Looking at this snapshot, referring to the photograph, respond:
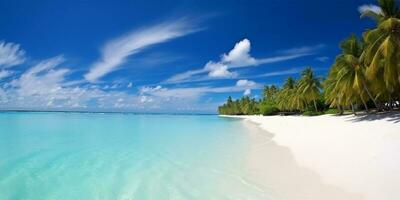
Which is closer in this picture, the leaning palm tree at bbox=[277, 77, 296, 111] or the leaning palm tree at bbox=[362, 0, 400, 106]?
the leaning palm tree at bbox=[362, 0, 400, 106]

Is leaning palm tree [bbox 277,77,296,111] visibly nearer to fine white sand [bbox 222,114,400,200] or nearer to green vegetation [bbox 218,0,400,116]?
green vegetation [bbox 218,0,400,116]

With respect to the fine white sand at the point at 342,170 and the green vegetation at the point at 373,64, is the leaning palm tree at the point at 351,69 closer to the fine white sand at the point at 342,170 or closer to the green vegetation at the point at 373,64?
the green vegetation at the point at 373,64

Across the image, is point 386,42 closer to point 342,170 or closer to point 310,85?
point 342,170

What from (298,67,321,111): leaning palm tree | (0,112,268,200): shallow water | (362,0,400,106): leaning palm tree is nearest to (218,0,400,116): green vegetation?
(362,0,400,106): leaning palm tree

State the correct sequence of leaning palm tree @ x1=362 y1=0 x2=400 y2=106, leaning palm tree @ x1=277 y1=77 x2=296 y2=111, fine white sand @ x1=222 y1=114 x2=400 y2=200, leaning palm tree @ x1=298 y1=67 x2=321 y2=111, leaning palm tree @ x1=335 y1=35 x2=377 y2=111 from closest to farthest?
fine white sand @ x1=222 y1=114 x2=400 y2=200, leaning palm tree @ x1=362 y1=0 x2=400 y2=106, leaning palm tree @ x1=335 y1=35 x2=377 y2=111, leaning palm tree @ x1=298 y1=67 x2=321 y2=111, leaning palm tree @ x1=277 y1=77 x2=296 y2=111

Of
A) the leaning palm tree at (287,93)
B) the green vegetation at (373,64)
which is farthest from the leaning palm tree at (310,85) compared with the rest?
the leaning palm tree at (287,93)

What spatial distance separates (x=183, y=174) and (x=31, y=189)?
3.59m

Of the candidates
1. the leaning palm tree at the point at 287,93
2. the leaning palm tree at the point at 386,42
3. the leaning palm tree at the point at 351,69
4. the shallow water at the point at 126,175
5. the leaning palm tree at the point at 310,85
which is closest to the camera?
the shallow water at the point at 126,175

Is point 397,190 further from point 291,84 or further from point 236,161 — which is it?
point 291,84

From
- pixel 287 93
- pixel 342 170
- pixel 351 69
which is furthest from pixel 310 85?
pixel 342 170

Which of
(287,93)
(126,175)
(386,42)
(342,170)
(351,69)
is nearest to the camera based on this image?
(342,170)

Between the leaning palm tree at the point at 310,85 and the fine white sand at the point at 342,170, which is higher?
the leaning palm tree at the point at 310,85

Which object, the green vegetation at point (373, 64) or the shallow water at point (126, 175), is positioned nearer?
the shallow water at point (126, 175)

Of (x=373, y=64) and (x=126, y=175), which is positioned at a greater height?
(x=373, y=64)
